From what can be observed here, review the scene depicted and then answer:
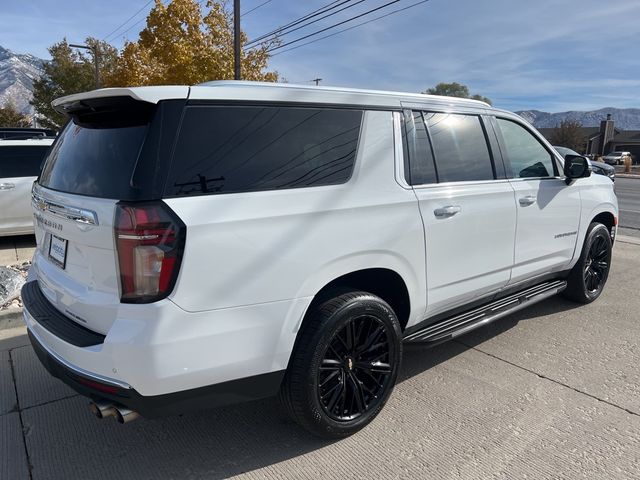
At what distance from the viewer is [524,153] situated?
4.13 m

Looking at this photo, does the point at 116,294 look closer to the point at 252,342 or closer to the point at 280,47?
the point at 252,342

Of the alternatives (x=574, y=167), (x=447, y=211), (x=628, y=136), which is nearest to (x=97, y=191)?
(x=447, y=211)

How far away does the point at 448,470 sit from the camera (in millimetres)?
2566

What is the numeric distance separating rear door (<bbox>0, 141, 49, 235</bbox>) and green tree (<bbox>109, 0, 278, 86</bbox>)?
25.1 ft

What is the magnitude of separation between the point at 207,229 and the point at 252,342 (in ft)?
1.91

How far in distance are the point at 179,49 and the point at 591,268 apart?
13.2 meters

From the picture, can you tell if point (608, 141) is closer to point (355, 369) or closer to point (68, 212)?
point (355, 369)

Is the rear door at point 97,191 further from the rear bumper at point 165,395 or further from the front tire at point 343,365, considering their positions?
the front tire at point 343,365

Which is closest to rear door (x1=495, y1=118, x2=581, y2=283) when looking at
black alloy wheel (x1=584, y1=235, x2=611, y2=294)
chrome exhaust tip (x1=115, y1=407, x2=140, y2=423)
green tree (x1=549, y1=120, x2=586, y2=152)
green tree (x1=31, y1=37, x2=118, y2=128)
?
black alloy wheel (x1=584, y1=235, x2=611, y2=294)

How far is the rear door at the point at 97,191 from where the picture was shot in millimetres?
2164

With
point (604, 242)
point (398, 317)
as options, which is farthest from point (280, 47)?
point (398, 317)

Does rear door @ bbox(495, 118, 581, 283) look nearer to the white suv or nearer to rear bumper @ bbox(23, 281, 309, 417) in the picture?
the white suv

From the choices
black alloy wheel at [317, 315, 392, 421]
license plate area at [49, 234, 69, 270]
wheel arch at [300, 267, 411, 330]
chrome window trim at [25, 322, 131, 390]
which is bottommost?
black alloy wheel at [317, 315, 392, 421]

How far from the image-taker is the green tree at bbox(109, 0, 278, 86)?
14.9m
